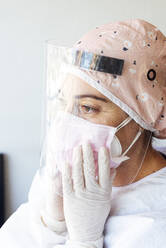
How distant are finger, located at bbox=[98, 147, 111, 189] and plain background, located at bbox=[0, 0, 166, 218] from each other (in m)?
0.60

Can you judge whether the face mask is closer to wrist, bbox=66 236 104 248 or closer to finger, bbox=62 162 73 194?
finger, bbox=62 162 73 194

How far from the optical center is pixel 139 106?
79 centimetres

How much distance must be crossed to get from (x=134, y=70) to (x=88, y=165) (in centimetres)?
31

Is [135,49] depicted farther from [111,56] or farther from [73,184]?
[73,184]

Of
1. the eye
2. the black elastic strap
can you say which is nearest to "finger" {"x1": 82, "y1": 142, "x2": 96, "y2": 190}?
the eye

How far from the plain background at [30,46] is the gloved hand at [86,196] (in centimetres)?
57

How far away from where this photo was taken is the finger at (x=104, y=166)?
73 cm

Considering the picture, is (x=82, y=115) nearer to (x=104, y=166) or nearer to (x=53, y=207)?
(x=104, y=166)

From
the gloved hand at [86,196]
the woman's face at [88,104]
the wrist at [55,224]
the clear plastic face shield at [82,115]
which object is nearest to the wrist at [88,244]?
the gloved hand at [86,196]

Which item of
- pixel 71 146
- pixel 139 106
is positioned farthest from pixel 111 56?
pixel 71 146

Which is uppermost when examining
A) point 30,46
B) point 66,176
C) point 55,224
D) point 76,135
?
point 30,46

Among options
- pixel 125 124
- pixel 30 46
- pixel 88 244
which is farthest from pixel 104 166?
pixel 30 46

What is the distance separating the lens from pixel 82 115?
0.77 metres

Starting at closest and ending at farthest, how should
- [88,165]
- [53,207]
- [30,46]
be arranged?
[88,165]
[53,207]
[30,46]
